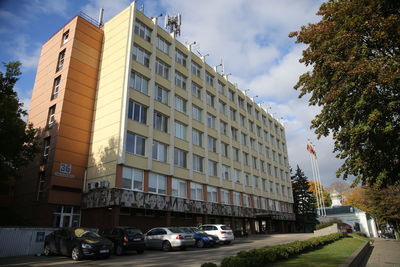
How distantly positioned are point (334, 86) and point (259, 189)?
3494cm

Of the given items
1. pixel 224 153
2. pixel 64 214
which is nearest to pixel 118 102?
pixel 64 214

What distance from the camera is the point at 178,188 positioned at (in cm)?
3009

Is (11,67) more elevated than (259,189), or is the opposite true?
(11,67)

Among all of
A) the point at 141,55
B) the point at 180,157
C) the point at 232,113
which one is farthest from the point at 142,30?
the point at 232,113

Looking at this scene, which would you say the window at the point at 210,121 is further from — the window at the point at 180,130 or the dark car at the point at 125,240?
the dark car at the point at 125,240

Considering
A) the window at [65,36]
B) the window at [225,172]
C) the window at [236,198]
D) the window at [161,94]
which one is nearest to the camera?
the window at [161,94]

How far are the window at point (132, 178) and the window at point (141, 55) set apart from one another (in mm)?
11034

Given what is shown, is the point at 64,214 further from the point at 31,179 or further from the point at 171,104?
the point at 171,104

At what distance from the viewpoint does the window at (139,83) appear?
28.4m

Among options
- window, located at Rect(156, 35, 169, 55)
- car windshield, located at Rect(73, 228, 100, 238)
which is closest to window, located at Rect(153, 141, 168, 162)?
window, located at Rect(156, 35, 169, 55)

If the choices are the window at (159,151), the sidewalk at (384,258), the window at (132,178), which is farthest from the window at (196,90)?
the sidewalk at (384,258)

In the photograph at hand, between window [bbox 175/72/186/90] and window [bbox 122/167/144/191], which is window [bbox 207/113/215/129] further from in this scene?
window [bbox 122/167/144/191]

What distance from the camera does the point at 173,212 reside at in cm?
2962

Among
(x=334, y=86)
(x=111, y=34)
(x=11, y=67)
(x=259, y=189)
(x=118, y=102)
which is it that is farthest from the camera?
(x=259, y=189)
